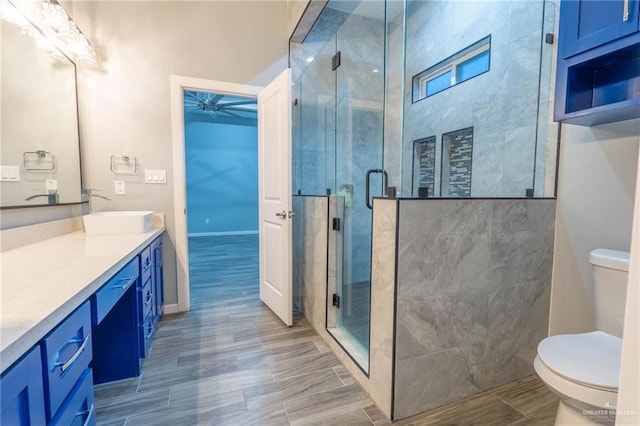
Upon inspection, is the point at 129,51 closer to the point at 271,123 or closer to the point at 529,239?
the point at 271,123

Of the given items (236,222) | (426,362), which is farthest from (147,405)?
(236,222)

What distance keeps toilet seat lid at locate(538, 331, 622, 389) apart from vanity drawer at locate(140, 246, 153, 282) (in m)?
2.13

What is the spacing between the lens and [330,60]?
7.95 feet

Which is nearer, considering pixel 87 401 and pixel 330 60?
pixel 87 401

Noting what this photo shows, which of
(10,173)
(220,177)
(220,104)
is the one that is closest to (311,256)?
(10,173)

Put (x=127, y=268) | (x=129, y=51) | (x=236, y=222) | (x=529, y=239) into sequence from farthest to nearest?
(x=236, y=222)
(x=129, y=51)
(x=529, y=239)
(x=127, y=268)

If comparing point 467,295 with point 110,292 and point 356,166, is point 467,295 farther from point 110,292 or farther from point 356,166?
point 110,292

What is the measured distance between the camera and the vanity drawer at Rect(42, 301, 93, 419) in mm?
706

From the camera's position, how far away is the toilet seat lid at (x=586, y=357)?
1024 mm

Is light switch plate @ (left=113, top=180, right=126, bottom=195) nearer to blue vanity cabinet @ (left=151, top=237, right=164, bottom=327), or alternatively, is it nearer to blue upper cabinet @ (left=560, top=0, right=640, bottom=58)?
blue vanity cabinet @ (left=151, top=237, right=164, bottom=327)

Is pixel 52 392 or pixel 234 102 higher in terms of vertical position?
pixel 234 102

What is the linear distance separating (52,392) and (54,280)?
0.38m

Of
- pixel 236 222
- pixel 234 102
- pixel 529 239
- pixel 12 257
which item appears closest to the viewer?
pixel 12 257

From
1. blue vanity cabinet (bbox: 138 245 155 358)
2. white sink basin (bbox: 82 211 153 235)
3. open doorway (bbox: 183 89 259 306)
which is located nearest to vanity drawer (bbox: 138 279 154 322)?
blue vanity cabinet (bbox: 138 245 155 358)
